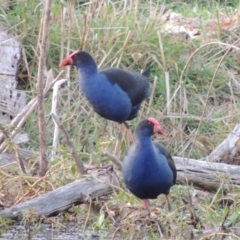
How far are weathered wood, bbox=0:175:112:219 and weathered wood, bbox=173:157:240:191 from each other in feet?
1.81

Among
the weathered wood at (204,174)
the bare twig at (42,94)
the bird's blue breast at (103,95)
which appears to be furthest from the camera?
the bird's blue breast at (103,95)

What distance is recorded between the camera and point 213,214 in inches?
222

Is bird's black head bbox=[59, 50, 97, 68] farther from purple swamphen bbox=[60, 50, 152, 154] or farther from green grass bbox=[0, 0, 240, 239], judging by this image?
green grass bbox=[0, 0, 240, 239]

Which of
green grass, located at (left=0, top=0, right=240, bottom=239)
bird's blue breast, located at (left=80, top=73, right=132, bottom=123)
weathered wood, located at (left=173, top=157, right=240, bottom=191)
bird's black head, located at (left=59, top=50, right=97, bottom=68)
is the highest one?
bird's black head, located at (left=59, top=50, right=97, bottom=68)

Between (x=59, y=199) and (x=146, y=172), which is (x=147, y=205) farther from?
(x=59, y=199)

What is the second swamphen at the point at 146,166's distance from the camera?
17.3 feet

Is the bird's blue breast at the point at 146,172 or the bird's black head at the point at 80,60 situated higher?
the bird's black head at the point at 80,60

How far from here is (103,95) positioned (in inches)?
253

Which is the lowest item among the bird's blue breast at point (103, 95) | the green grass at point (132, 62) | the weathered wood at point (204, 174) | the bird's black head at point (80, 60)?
the green grass at point (132, 62)

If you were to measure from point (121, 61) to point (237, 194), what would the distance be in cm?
277

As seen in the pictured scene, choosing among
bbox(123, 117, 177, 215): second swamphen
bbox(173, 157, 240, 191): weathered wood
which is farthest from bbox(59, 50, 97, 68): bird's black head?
bbox(123, 117, 177, 215): second swamphen

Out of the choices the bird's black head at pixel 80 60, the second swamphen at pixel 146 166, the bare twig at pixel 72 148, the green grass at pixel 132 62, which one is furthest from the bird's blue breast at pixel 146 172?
the green grass at pixel 132 62

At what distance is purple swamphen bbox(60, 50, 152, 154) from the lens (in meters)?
6.41

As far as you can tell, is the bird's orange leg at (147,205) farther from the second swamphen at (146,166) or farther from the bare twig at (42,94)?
the bare twig at (42,94)
